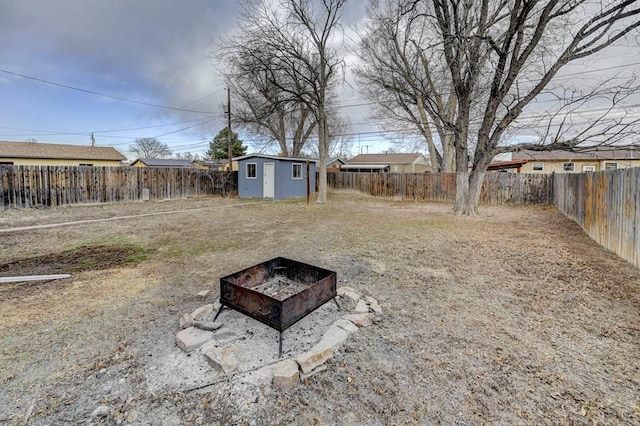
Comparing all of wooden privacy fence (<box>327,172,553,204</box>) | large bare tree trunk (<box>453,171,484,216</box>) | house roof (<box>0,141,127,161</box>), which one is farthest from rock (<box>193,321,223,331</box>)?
house roof (<box>0,141,127,161</box>)

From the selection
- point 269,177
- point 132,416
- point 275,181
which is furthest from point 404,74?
point 132,416

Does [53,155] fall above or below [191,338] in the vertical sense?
above

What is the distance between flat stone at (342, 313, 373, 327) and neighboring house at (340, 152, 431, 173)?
95.4 ft

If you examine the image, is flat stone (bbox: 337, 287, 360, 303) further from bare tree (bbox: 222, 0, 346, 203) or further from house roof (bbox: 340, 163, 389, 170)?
house roof (bbox: 340, 163, 389, 170)

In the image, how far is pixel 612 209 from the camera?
466cm

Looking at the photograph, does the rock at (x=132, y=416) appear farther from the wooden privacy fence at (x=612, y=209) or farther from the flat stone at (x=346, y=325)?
the wooden privacy fence at (x=612, y=209)

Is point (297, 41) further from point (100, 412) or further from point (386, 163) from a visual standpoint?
point (386, 163)

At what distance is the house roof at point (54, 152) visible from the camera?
18734 millimetres

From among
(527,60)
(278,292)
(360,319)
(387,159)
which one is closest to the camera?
(360,319)

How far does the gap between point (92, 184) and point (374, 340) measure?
1296 cm

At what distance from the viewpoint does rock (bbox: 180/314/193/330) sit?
2.35 meters

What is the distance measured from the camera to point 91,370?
188cm

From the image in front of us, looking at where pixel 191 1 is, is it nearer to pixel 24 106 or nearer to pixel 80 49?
pixel 80 49

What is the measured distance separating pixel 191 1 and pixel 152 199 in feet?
26.9
